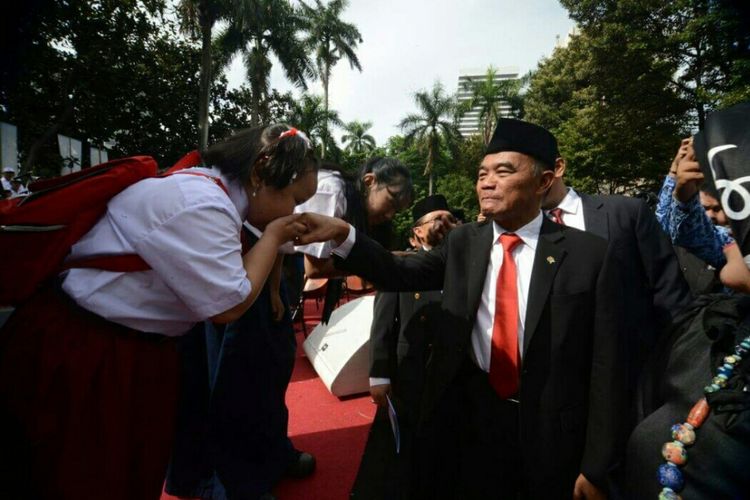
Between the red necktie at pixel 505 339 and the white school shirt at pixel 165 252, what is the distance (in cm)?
116

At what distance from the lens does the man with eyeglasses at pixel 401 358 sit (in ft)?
9.36

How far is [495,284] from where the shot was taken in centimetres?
202

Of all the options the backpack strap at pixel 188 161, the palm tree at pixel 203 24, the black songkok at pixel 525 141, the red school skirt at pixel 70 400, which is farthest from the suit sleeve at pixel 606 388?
the palm tree at pixel 203 24

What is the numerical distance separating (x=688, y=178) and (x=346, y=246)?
1.91m

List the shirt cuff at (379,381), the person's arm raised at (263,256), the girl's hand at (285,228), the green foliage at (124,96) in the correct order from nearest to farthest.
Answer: the person's arm raised at (263,256) → the girl's hand at (285,228) → the shirt cuff at (379,381) → the green foliage at (124,96)

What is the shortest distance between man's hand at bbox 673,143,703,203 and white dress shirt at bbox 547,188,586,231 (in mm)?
523

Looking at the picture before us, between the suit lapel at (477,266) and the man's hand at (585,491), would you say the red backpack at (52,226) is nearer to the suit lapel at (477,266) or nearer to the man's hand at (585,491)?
the suit lapel at (477,266)

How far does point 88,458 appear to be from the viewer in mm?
1332

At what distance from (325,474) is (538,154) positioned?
2.59 m

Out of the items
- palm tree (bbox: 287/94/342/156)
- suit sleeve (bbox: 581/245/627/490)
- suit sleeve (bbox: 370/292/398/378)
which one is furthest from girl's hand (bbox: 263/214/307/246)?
palm tree (bbox: 287/94/342/156)

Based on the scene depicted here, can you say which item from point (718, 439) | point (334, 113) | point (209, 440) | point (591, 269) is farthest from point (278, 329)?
point (334, 113)

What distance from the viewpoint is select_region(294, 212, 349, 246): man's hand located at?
5.78 feet

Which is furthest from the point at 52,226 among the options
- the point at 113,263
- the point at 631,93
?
the point at 631,93

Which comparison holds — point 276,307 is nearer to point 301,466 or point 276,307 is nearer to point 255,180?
point 255,180
